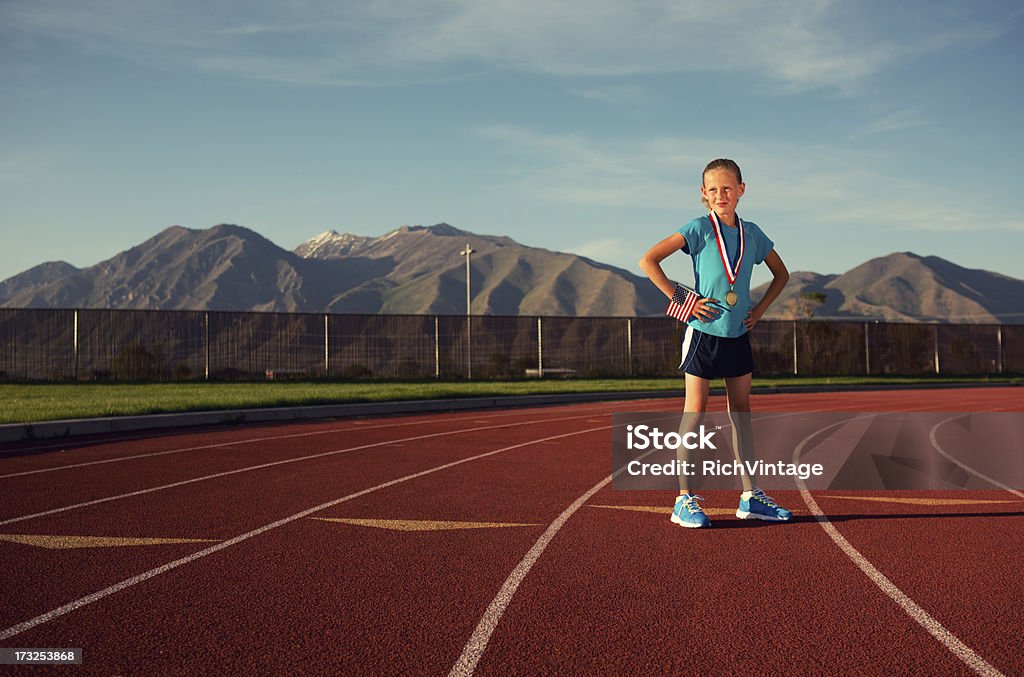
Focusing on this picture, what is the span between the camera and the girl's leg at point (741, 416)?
20.9 feet

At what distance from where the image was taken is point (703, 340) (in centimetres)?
625

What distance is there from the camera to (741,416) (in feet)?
21.4

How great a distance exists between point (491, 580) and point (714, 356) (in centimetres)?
224

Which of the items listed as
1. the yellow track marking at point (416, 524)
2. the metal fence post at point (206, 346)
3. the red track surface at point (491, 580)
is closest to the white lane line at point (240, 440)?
the red track surface at point (491, 580)

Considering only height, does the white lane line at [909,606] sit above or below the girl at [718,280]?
below

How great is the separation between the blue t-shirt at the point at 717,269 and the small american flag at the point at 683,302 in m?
0.08

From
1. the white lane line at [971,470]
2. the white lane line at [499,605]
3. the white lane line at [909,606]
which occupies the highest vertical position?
the white lane line at [499,605]

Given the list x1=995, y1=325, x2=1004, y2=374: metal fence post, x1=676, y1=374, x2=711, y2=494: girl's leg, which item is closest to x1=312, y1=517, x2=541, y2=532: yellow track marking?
x1=676, y1=374, x2=711, y2=494: girl's leg

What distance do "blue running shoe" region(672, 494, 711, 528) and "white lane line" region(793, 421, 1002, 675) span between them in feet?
3.00

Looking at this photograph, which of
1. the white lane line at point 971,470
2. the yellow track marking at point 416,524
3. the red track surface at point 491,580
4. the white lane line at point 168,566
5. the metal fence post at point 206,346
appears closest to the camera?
the red track surface at point 491,580

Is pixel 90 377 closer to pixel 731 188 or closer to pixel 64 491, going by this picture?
pixel 64 491

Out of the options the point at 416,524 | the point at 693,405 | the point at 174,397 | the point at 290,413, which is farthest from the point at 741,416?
the point at 174,397

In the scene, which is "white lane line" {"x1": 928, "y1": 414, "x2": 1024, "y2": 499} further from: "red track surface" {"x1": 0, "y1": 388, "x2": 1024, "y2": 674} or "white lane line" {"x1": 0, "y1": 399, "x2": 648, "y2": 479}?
"white lane line" {"x1": 0, "y1": 399, "x2": 648, "y2": 479}

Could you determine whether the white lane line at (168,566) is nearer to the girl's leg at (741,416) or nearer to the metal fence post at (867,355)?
the girl's leg at (741,416)
